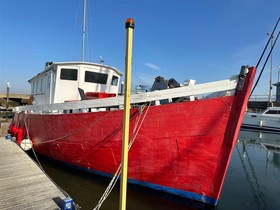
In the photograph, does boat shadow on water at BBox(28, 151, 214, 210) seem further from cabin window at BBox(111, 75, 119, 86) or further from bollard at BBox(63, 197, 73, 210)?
cabin window at BBox(111, 75, 119, 86)

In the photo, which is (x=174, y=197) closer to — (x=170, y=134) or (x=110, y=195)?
(x=170, y=134)

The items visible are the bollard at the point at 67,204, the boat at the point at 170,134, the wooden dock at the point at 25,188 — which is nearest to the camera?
the bollard at the point at 67,204

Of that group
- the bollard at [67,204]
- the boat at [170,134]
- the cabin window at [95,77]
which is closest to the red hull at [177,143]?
the boat at [170,134]

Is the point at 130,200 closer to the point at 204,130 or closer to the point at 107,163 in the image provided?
the point at 107,163

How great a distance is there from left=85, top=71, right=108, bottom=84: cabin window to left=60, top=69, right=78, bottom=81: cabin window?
1.41ft

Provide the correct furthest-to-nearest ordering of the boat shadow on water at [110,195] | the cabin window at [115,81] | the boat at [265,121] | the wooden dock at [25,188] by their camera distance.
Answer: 1. the boat at [265,121]
2. the cabin window at [115,81]
3. the boat shadow on water at [110,195]
4. the wooden dock at [25,188]

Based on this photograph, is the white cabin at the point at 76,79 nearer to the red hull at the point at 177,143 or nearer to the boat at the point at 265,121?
the red hull at the point at 177,143

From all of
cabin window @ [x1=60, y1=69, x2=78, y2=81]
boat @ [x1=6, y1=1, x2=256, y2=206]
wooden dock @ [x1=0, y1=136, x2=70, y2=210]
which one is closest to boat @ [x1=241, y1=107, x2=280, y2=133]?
cabin window @ [x1=60, y1=69, x2=78, y2=81]

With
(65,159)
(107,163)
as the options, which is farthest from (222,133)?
(65,159)

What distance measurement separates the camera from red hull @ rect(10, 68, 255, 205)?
5492 mm

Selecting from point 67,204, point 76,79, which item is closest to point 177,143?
point 67,204

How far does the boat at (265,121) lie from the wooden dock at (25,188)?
79.1 ft

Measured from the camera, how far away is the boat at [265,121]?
25.0 meters

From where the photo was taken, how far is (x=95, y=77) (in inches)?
394
